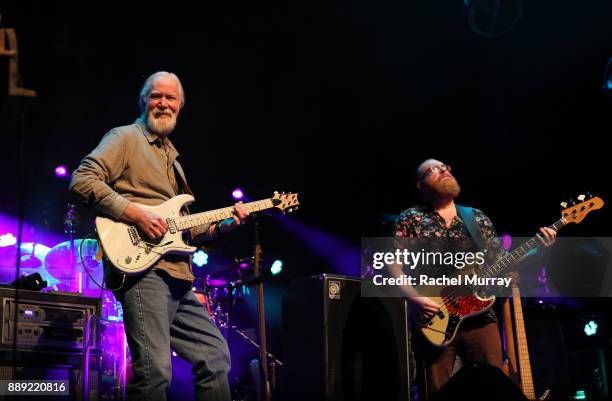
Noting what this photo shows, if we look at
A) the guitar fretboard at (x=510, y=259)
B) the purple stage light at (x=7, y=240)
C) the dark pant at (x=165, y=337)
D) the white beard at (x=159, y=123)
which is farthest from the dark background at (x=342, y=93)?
the dark pant at (x=165, y=337)

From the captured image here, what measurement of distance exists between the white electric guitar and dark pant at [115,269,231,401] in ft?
0.29

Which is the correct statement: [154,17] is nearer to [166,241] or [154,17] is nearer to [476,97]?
[476,97]

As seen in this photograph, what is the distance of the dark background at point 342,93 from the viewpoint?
24.1 feet

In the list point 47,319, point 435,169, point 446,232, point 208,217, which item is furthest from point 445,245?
point 47,319

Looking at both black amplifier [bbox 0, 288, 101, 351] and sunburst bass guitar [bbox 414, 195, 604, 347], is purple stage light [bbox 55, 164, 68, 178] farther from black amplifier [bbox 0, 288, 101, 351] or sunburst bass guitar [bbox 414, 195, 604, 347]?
sunburst bass guitar [bbox 414, 195, 604, 347]

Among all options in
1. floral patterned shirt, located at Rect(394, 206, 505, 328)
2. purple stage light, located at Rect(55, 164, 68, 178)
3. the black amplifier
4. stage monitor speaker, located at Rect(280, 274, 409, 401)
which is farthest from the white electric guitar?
purple stage light, located at Rect(55, 164, 68, 178)

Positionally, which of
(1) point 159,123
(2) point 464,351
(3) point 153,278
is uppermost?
(1) point 159,123

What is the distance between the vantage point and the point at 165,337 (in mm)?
3078

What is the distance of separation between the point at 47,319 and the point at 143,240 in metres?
1.35

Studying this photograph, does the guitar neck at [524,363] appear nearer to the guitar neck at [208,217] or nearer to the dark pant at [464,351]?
the dark pant at [464,351]

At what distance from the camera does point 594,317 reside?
7.17 metres

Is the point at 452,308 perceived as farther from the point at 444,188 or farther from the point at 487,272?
the point at 444,188

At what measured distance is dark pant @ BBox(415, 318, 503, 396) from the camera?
4.17 meters

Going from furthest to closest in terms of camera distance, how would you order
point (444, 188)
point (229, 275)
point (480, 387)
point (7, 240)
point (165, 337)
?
point (229, 275) → point (7, 240) → point (444, 188) → point (165, 337) → point (480, 387)
